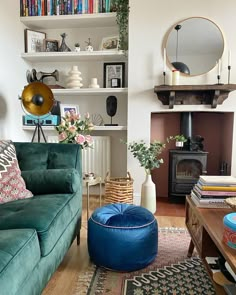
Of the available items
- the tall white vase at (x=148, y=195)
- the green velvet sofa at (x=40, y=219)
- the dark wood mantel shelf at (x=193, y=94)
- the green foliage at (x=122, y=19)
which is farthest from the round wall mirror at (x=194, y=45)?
the green velvet sofa at (x=40, y=219)

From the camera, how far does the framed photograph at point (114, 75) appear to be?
3433 millimetres

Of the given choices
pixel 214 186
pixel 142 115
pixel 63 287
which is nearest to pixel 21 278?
pixel 63 287

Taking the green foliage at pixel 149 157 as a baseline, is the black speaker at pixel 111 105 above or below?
above

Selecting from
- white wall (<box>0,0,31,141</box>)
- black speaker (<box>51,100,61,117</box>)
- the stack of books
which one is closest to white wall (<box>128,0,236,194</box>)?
black speaker (<box>51,100,61,117</box>)

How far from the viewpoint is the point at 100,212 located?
76.1 inches

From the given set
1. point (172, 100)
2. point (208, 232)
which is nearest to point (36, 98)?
point (172, 100)

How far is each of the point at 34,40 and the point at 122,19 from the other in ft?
3.98

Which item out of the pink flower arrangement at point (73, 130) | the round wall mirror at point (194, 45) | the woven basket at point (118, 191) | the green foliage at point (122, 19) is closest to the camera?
the pink flower arrangement at point (73, 130)

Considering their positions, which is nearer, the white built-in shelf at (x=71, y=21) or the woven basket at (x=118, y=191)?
the woven basket at (x=118, y=191)

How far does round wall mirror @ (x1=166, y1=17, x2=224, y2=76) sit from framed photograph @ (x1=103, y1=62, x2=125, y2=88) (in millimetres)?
648

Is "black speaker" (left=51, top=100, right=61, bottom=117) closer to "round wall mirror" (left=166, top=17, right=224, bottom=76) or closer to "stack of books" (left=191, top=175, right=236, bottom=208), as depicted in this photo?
"round wall mirror" (left=166, top=17, right=224, bottom=76)

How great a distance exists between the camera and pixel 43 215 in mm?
1452

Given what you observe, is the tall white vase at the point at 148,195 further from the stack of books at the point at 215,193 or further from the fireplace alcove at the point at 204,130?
the stack of books at the point at 215,193

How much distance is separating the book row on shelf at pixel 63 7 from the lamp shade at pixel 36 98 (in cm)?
114
